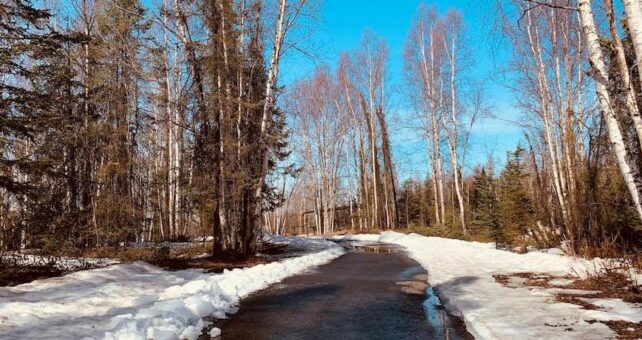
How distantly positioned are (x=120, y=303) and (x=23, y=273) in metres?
3.23

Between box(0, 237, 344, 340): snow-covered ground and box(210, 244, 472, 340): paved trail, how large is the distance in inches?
19.2

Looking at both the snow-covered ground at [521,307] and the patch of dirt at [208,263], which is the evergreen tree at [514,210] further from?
the patch of dirt at [208,263]

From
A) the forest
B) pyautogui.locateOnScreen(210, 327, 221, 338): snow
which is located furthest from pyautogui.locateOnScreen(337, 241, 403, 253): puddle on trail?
pyautogui.locateOnScreen(210, 327, 221, 338): snow

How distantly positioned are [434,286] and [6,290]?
775 centimetres

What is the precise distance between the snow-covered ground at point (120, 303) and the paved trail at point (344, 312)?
19.2 inches

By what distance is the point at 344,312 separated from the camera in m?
6.92

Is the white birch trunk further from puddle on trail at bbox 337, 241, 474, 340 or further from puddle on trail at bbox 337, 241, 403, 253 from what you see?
puddle on trail at bbox 337, 241, 403, 253

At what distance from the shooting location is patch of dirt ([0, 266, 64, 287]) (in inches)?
315

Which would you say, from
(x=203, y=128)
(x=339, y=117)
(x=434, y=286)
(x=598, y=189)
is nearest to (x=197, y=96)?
(x=203, y=128)

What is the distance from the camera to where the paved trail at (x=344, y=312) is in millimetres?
5715

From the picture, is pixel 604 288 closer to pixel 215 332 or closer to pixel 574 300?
pixel 574 300

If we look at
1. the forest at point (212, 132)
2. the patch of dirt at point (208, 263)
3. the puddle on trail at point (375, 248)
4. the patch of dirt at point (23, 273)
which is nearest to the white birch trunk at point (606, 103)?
the forest at point (212, 132)

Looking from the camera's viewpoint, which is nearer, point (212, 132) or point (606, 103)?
point (606, 103)

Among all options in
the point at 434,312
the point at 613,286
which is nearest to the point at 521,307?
the point at 434,312
